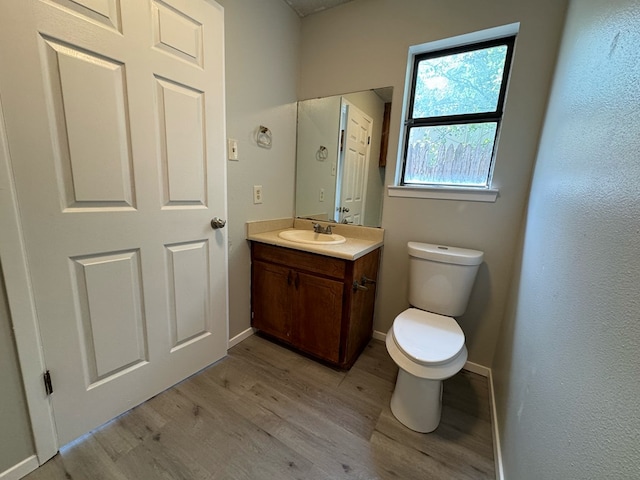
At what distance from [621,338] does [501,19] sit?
169cm

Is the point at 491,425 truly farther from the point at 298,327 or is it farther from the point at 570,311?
the point at 298,327

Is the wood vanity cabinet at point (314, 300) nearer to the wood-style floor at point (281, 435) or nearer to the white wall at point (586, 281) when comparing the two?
the wood-style floor at point (281, 435)

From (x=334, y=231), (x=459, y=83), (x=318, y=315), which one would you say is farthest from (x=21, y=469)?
(x=459, y=83)

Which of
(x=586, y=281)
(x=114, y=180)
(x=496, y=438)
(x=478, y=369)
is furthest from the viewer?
(x=478, y=369)

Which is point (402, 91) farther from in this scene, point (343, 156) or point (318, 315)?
point (318, 315)

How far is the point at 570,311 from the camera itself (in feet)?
2.23

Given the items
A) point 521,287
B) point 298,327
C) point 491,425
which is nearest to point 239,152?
point 298,327

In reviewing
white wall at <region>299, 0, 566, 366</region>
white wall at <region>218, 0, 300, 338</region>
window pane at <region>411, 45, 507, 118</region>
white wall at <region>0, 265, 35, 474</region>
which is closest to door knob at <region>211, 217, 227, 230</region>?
white wall at <region>218, 0, 300, 338</region>

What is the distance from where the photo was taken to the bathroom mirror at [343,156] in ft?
6.03

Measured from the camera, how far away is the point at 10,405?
934mm

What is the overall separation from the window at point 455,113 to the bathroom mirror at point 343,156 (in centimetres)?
18

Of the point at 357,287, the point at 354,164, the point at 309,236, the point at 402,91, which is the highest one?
the point at 402,91

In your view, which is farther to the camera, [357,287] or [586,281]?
[357,287]

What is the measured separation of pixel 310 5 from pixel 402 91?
3.03 ft
